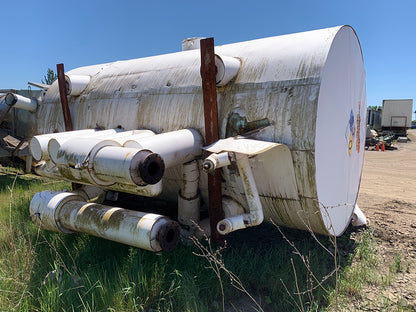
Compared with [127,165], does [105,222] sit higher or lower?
lower

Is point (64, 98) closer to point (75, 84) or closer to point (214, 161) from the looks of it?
point (75, 84)

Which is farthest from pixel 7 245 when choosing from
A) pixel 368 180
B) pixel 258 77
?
pixel 368 180

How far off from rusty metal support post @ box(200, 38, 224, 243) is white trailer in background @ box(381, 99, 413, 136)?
2389cm

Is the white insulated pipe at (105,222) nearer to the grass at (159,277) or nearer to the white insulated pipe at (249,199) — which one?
the grass at (159,277)

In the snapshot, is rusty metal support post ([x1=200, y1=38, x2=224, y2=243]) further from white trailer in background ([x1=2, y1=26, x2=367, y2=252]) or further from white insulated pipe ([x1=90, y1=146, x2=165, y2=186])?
white insulated pipe ([x1=90, y1=146, x2=165, y2=186])

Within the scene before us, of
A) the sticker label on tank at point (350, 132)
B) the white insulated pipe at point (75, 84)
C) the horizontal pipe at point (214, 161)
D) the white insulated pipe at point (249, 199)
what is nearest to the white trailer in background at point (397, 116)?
the sticker label on tank at point (350, 132)

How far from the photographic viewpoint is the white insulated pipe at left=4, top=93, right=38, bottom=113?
5.18 m

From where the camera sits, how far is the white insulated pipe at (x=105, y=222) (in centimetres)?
288

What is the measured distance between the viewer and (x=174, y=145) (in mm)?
3215

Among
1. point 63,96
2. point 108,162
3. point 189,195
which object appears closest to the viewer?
point 108,162

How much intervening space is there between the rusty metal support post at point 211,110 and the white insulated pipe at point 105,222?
596 millimetres

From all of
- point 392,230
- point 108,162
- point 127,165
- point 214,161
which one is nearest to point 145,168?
point 127,165

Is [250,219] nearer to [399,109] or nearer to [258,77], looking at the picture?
[258,77]

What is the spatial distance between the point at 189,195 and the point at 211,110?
0.97 m
